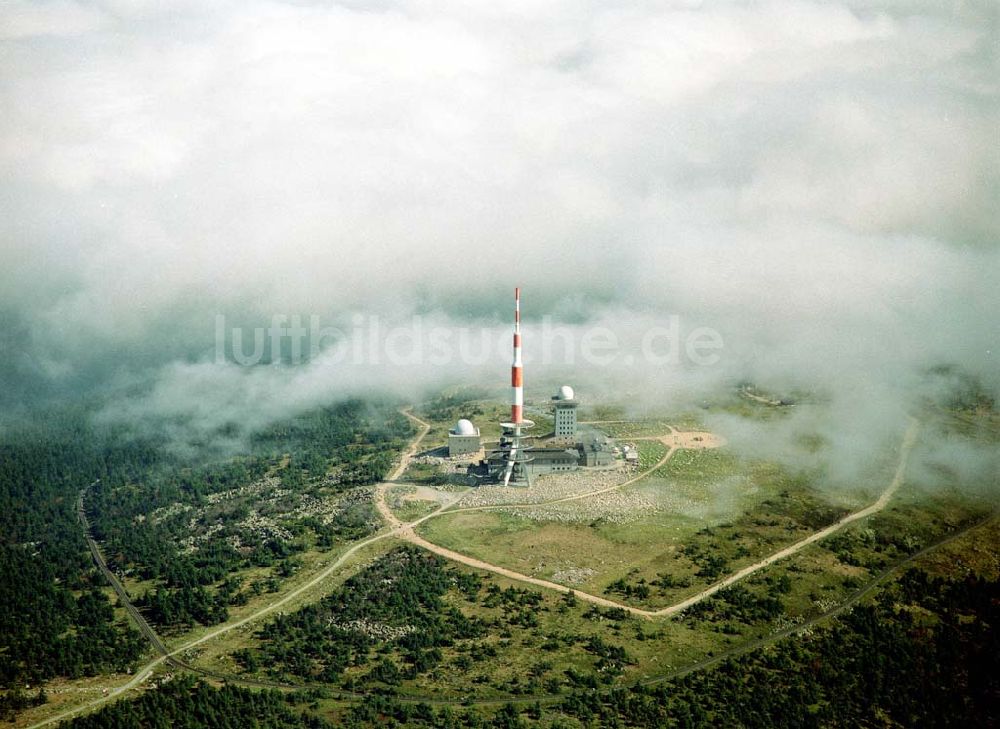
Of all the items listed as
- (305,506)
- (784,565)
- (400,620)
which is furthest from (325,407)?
(784,565)

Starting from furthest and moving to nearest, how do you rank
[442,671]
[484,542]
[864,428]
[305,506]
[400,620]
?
1. [864,428]
2. [305,506]
3. [484,542]
4. [400,620]
5. [442,671]

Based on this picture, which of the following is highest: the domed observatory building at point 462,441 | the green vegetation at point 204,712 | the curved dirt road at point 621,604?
the domed observatory building at point 462,441

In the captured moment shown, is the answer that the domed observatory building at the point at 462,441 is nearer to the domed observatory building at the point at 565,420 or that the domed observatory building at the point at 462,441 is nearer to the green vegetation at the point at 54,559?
the domed observatory building at the point at 565,420

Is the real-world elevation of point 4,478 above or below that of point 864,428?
below

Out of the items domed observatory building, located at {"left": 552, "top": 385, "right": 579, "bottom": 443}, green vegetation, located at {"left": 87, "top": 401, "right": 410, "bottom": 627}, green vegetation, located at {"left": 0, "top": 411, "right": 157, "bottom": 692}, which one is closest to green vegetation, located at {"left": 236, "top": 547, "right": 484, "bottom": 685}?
green vegetation, located at {"left": 87, "top": 401, "right": 410, "bottom": 627}

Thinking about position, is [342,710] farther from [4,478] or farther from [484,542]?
[4,478]

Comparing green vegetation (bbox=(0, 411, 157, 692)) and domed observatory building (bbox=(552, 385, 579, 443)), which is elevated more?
domed observatory building (bbox=(552, 385, 579, 443))

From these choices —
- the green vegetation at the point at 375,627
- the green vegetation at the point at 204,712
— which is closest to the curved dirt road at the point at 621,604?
the green vegetation at the point at 375,627

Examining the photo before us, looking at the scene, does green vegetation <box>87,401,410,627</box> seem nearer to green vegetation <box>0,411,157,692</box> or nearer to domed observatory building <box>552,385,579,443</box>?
green vegetation <box>0,411,157,692</box>
